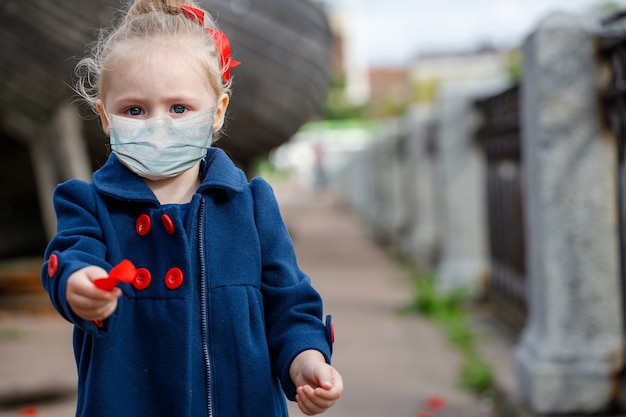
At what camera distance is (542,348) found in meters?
4.03

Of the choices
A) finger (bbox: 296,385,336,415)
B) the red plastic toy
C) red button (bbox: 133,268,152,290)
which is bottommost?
finger (bbox: 296,385,336,415)

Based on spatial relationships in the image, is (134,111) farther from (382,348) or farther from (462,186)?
(462,186)

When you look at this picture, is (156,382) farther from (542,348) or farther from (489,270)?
(489,270)

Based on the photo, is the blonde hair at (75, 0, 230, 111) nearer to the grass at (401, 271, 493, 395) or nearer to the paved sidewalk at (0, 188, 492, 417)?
the paved sidewalk at (0, 188, 492, 417)

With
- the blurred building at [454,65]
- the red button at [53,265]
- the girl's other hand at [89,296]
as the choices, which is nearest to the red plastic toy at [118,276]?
the girl's other hand at [89,296]

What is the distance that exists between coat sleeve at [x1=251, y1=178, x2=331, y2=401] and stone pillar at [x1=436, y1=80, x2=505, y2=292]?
210 inches

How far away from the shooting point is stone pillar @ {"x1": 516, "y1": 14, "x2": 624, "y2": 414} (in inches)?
155

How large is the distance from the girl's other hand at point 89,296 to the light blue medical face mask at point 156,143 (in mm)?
289

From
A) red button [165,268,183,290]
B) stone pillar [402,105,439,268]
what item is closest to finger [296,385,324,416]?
red button [165,268,183,290]

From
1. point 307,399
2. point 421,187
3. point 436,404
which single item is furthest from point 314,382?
point 421,187

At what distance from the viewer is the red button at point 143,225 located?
1.89 metres

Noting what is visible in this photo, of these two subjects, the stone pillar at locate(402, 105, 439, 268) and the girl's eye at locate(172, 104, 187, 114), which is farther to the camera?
the stone pillar at locate(402, 105, 439, 268)

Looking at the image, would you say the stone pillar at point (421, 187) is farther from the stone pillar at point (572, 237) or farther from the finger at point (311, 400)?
the finger at point (311, 400)

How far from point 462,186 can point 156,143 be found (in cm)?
577
